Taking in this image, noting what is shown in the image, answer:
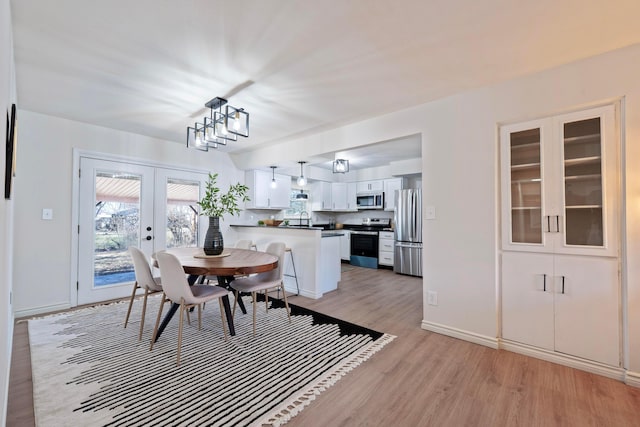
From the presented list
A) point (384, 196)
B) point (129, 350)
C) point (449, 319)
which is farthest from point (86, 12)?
point (384, 196)

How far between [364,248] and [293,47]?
499 centimetres

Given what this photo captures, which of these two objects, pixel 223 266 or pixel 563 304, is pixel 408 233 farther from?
pixel 223 266

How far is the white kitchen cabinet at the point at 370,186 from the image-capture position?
21.4ft

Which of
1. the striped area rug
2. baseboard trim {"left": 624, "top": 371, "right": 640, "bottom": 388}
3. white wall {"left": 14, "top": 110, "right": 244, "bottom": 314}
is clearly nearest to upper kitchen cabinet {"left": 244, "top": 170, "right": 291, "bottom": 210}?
white wall {"left": 14, "top": 110, "right": 244, "bottom": 314}

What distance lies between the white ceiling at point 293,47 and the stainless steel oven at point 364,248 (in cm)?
372

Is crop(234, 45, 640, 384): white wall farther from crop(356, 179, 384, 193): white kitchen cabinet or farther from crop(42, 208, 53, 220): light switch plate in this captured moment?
crop(42, 208, 53, 220): light switch plate

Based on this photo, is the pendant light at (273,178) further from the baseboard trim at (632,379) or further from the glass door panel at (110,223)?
the baseboard trim at (632,379)

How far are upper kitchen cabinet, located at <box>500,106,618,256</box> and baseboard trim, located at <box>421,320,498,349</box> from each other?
83 cm

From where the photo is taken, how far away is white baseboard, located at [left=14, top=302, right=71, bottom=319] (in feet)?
10.3

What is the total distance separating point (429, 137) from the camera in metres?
2.88

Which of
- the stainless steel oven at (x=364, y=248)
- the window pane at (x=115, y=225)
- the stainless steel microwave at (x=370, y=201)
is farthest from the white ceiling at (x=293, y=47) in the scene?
the stainless steel oven at (x=364, y=248)

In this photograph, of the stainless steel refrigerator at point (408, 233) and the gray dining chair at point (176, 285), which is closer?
the gray dining chair at point (176, 285)

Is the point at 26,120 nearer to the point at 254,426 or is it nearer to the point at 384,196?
the point at 254,426

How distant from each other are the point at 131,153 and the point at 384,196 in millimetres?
4822
